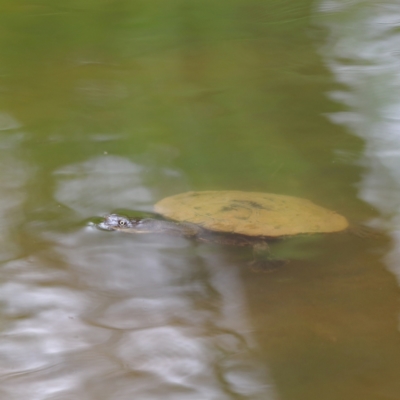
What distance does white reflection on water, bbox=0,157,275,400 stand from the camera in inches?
62.0

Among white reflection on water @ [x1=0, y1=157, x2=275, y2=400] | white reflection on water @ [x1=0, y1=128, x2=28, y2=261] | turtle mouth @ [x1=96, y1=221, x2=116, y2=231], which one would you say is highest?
white reflection on water @ [x1=0, y1=128, x2=28, y2=261]

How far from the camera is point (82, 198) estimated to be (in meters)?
2.28

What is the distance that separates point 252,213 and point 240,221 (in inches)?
2.8

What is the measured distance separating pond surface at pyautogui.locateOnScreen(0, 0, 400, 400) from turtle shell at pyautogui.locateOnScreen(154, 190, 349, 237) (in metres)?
0.08

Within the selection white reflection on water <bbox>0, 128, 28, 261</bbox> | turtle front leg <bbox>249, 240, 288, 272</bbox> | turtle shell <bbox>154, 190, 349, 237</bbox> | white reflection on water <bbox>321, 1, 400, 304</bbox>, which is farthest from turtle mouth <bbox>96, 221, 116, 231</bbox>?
white reflection on water <bbox>321, 1, 400, 304</bbox>

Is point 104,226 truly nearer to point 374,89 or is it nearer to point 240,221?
point 240,221

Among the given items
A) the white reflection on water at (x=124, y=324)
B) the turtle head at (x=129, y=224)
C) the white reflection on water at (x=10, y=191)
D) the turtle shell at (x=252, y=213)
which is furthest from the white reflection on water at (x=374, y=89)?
the white reflection on water at (x=10, y=191)

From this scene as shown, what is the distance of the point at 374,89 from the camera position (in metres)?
3.03

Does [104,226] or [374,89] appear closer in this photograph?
[104,226]

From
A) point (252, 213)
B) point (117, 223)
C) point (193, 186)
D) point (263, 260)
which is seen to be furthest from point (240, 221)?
point (117, 223)

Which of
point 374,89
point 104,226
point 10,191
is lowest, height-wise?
point 104,226

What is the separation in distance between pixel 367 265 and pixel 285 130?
39.1 inches

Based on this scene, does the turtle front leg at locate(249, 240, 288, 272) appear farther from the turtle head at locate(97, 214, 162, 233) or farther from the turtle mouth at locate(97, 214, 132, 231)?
the turtle mouth at locate(97, 214, 132, 231)

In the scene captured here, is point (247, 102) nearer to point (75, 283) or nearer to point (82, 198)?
point (82, 198)
